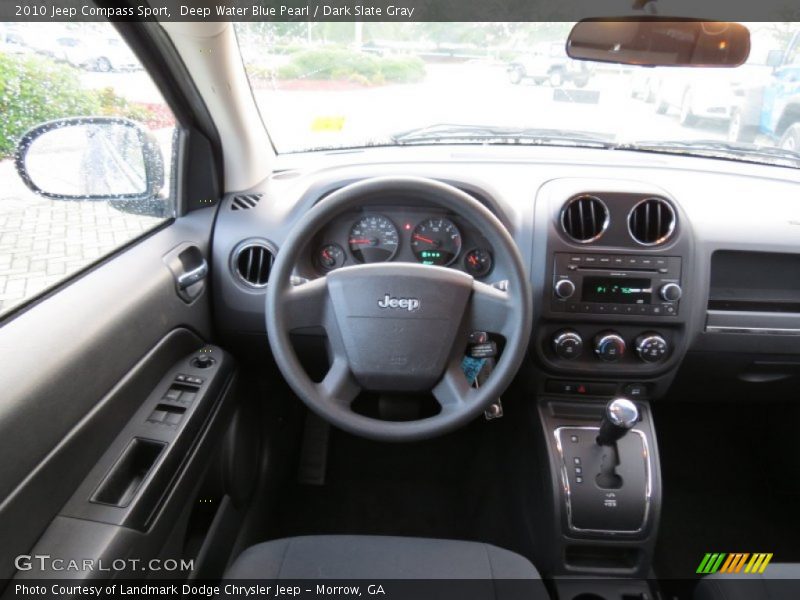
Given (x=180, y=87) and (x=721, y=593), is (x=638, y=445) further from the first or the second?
(x=180, y=87)

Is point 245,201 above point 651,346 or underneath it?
above

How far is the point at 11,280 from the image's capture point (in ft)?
4.28

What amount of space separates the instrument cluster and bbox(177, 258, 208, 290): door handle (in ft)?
1.44

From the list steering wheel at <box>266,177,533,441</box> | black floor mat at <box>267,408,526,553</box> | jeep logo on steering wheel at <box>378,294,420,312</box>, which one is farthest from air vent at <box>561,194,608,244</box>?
black floor mat at <box>267,408,526,553</box>

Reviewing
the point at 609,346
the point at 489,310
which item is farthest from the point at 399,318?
the point at 609,346

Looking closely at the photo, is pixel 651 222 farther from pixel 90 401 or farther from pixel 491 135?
pixel 90 401

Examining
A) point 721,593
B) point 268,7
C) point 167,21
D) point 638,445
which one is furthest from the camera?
point 638,445

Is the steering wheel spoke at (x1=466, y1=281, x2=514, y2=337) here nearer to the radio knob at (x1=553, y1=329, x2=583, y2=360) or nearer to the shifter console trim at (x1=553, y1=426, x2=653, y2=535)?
the radio knob at (x1=553, y1=329, x2=583, y2=360)

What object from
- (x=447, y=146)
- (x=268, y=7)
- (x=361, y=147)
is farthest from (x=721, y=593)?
(x=268, y=7)

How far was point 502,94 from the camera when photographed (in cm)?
218

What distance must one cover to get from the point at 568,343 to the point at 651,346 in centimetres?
30

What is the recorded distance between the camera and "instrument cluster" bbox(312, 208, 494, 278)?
1.77 metres

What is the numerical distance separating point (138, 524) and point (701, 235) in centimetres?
194

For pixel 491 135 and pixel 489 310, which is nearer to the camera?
pixel 489 310
